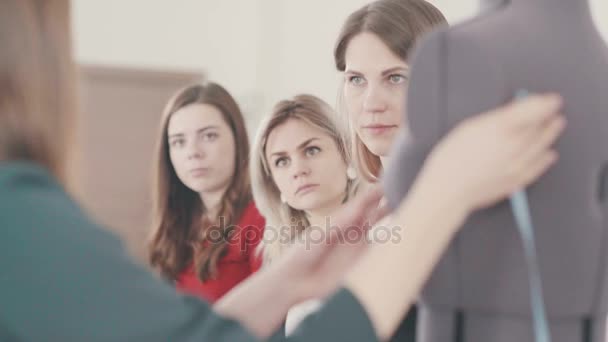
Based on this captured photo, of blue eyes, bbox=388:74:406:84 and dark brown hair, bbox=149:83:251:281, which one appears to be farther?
dark brown hair, bbox=149:83:251:281

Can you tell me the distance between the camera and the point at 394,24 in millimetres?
1126

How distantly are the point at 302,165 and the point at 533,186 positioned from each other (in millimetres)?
635

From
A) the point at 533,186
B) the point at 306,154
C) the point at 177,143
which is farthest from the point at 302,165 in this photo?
the point at 533,186

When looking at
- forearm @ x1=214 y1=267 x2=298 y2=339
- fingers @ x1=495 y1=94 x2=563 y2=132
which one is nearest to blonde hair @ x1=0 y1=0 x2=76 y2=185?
forearm @ x1=214 y1=267 x2=298 y2=339

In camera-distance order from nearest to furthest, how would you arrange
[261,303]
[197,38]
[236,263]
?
[261,303]
[236,263]
[197,38]

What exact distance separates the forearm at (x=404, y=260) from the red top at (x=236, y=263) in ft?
2.47

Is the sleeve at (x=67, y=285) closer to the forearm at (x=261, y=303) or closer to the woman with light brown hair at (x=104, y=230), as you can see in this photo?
the woman with light brown hair at (x=104, y=230)

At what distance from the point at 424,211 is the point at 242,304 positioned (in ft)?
0.78

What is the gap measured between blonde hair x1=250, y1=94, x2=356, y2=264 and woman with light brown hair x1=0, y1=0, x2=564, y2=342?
64cm

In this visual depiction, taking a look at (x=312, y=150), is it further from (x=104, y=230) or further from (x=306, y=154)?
(x=104, y=230)

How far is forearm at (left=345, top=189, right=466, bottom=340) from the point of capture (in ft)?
2.13

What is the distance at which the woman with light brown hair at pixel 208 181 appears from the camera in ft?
4.99

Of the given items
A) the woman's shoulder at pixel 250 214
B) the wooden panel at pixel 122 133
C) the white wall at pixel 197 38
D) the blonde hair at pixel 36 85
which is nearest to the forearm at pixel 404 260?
the blonde hair at pixel 36 85

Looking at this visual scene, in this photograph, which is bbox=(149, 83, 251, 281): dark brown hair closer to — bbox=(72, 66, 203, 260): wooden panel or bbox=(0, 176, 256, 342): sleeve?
bbox=(0, 176, 256, 342): sleeve
